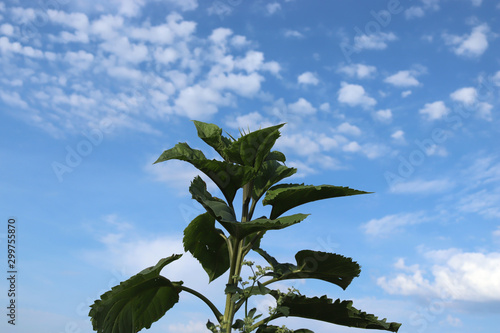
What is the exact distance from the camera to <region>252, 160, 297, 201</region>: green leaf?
6145mm

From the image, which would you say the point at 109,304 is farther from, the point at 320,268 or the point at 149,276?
the point at 320,268

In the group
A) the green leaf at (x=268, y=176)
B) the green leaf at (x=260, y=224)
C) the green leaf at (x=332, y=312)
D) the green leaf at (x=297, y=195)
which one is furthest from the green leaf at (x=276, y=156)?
the green leaf at (x=332, y=312)

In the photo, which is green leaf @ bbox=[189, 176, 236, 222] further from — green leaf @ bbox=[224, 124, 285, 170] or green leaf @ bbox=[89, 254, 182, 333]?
green leaf @ bbox=[89, 254, 182, 333]

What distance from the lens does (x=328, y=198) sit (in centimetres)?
585

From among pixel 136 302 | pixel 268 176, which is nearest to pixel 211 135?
pixel 268 176

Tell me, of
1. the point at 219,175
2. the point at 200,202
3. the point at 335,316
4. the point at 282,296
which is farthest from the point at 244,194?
the point at 335,316

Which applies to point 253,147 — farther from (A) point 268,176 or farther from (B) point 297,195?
(B) point 297,195

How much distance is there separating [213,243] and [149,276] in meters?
1.18

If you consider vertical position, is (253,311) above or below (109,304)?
below

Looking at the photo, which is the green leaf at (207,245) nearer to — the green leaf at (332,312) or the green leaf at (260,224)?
the green leaf at (260,224)

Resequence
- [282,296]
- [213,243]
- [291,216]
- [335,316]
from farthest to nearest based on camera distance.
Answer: [213,243], [335,316], [282,296], [291,216]

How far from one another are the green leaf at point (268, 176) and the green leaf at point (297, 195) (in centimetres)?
40

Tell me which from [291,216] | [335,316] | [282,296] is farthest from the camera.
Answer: [335,316]

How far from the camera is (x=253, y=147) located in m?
5.76
